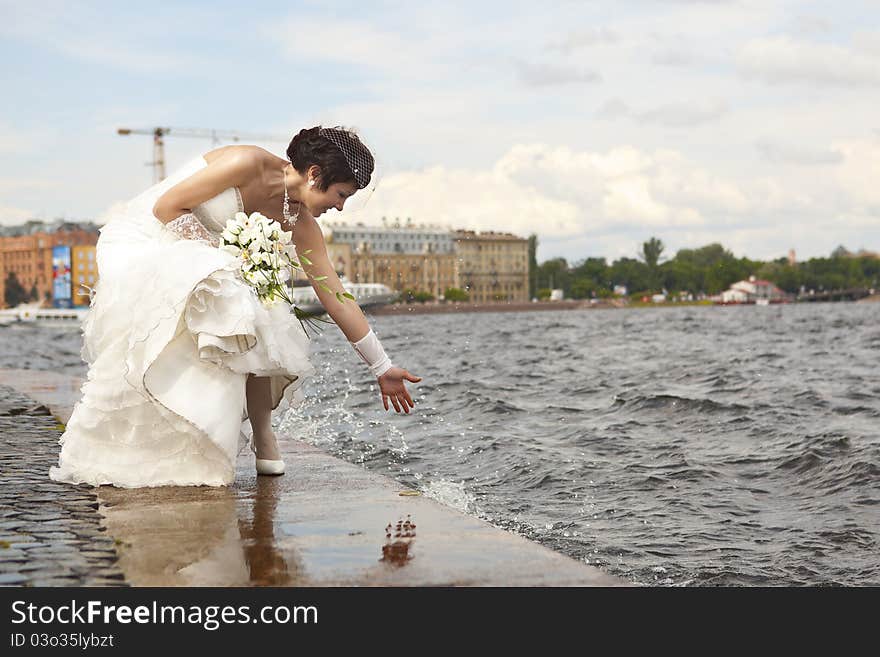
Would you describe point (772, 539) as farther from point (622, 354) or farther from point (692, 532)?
point (622, 354)

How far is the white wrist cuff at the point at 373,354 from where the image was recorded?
4.62 meters

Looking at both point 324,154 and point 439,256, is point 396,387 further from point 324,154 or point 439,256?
point 439,256

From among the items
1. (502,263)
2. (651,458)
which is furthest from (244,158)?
(502,263)

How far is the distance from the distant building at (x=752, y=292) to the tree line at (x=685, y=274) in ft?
3.73

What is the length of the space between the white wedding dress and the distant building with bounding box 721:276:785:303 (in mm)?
145493

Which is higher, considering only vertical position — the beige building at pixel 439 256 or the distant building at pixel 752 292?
the beige building at pixel 439 256

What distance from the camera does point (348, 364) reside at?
20.3 meters

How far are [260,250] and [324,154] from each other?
1.52 feet

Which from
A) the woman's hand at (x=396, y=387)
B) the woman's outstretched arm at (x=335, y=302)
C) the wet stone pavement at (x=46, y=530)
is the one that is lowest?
the wet stone pavement at (x=46, y=530)

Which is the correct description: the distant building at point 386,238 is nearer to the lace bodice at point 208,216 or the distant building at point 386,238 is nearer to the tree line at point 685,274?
the tree line at point 685,274

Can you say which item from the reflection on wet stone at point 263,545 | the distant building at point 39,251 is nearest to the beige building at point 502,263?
→ the distant building at point 39,251

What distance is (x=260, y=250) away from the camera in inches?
173
